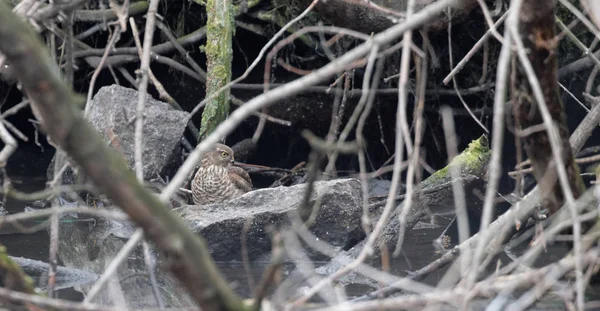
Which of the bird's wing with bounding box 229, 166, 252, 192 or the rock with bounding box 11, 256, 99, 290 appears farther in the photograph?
the bird's wing with bounding box 229, 166, 252, 192

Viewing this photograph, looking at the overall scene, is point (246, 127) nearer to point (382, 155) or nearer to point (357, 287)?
point (382, 155)

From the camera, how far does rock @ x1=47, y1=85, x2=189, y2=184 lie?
7.53 m

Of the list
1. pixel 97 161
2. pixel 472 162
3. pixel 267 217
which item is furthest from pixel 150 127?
pixel 97 161

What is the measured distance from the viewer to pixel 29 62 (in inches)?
75.0

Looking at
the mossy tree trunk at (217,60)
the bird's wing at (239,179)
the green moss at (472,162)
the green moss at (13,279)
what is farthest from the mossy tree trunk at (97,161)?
the bird's wing at (239,179)

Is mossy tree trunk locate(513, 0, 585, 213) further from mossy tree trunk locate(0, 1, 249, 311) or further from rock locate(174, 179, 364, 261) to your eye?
rock locate(174, 179, 364, 261)

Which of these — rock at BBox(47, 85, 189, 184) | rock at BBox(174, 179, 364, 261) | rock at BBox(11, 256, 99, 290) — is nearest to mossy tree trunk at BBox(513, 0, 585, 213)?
rock at BBox(174, 179, 364, 261)

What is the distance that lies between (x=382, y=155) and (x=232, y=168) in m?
2.31

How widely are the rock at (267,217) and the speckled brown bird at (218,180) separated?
889 millimetres

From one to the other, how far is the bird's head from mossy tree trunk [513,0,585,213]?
13.7ft

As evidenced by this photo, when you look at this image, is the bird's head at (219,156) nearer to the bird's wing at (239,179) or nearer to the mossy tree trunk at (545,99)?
the bird's wing at (239,179)

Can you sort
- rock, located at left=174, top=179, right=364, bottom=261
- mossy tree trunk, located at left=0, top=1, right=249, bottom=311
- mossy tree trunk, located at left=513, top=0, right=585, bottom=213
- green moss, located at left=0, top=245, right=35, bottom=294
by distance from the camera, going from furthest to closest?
rock, located at left=174, top=179, right=364, bottom=261 → mossy tree trunk, located at left=513, top=0, right=585, bottom=213 → green moss, located at left=0, top=245, right=35, bottom=294 → mossy tree trunk, located at left=0, top=1, right=249, bottom=311

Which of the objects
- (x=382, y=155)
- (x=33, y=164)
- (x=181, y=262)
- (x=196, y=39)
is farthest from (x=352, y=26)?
(x=33, y=164)

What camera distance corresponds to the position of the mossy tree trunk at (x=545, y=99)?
3195 millimetres
